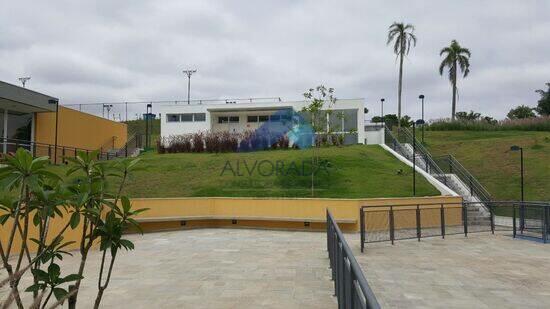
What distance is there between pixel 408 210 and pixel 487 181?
1335 centimetres

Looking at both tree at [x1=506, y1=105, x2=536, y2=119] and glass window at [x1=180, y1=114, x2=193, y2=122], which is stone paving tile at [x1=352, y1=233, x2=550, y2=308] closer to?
glass window at [x1=180, y1=114, x2=193, y2=122]

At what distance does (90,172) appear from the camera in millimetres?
3670

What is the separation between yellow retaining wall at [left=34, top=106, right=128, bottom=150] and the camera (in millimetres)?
27422

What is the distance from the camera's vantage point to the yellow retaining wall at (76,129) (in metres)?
27.4

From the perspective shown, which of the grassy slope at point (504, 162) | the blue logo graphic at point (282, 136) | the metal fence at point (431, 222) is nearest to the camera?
the metal fence at point (431, 222)

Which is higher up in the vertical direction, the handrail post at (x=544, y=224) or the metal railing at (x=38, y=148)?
the metal railing at (x=38, y=148)

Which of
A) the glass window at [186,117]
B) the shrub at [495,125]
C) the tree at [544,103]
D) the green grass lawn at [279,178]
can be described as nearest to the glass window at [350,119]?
the green grass lawn at [279,178]

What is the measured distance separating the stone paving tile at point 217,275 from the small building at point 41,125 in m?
14.1

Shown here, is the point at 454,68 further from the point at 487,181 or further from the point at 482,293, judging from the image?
the point at 482,293

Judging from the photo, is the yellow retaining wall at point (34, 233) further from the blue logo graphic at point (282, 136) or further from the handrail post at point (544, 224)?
the blue logo graphic at point (282, 136)

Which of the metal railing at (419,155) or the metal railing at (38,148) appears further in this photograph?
the metal railing at (419,155)

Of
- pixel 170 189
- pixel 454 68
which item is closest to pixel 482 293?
pixel 170 189

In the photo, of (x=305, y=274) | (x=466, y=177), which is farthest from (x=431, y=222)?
(x=466, y=177)

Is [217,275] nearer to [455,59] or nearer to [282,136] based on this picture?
[282,136]
